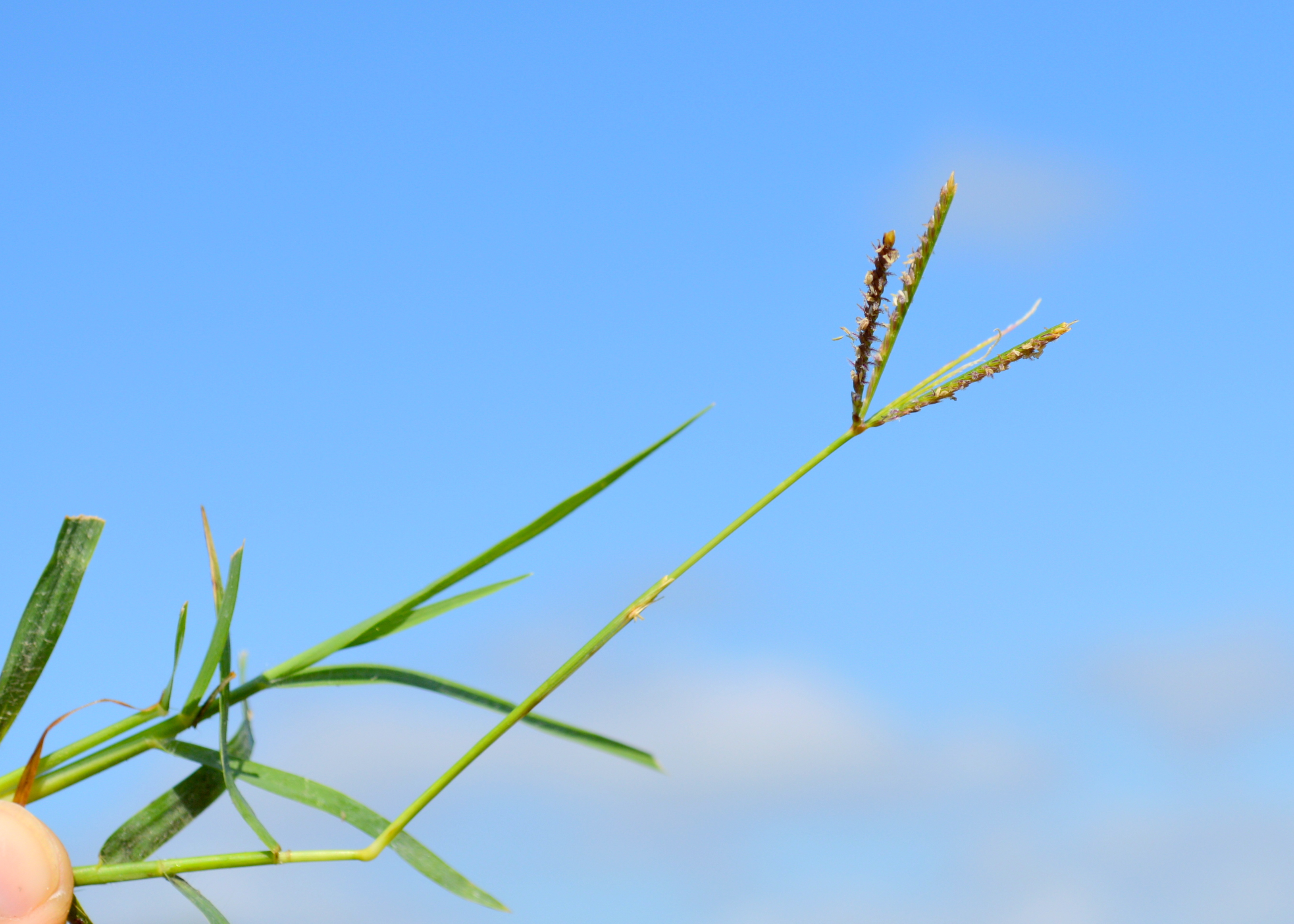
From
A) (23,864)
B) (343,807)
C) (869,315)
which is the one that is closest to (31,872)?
(23,864)

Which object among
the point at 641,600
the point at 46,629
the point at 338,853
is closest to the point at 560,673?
the point at 641,600

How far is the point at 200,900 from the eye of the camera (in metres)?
1.20

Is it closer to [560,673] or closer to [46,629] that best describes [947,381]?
[560,673]

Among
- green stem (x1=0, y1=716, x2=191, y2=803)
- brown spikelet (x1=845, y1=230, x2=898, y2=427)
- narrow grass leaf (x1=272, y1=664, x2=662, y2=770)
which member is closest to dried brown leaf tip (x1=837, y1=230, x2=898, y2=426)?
brown spikelet (x1=845, y1=230, x2=898, y2=427)

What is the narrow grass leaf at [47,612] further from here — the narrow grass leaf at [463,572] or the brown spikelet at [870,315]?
the brown spikelet at [870,315]

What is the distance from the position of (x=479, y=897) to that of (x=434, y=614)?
39cm

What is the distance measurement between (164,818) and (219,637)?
28 cm

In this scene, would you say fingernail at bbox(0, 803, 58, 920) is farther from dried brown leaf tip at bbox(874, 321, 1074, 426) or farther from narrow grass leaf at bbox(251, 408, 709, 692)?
dried brown leaf tip at bbox(874, 321, 1074, 426)

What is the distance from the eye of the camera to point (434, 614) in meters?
1.42

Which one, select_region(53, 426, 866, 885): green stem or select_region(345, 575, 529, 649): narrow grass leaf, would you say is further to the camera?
select_region(345, 575, 529, 649): narrow grass leaf

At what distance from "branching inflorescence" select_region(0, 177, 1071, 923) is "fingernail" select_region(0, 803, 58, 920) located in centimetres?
3

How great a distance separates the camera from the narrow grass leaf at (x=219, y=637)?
4.18 feet

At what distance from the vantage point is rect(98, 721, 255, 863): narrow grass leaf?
130 centimetres

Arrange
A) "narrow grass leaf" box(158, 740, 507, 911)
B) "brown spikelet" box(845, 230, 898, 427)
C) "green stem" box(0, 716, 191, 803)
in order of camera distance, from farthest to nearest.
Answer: "green stem" box(0, 716, 191, 803)
"narrow grass leaf" box(158, 740, 507, 911)
"brown spikelet" box(845, 230, 898, 427)
